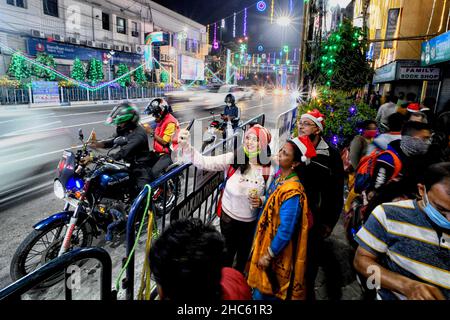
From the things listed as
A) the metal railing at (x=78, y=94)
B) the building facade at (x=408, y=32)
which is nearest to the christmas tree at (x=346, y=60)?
the building facade at (x=408, y=32)

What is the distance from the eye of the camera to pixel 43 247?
142 inches

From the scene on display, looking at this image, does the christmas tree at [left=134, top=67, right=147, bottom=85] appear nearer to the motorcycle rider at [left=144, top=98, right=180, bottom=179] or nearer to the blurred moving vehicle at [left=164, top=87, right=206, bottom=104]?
the blurred moving vehicle at [left=164, top=87, right=206, bottom=104]

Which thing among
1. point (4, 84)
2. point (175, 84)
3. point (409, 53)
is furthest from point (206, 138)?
point (175, 84)

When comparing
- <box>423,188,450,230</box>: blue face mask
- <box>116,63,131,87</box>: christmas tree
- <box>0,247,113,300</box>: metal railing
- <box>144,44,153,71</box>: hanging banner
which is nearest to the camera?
<box>0,247,113,300</box>: metal railing

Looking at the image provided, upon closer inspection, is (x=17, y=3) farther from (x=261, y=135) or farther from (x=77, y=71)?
(x=261, y=135)

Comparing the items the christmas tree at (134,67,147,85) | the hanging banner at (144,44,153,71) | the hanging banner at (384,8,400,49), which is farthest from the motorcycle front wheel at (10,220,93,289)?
the hanging banner at (144,44,153,71)

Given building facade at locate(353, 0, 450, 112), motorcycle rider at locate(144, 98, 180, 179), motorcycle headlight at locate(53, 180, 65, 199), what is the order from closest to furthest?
1. motorcycle headlight at locate(53, 180, 65, 199)
2. motorcycle rider at locate(144, 98, 180, 179)
3. building facade at locate(353, 0, 450, 112)

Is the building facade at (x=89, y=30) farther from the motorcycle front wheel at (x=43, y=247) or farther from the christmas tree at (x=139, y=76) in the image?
the motorcycle front wheel at (x=43, y=247)

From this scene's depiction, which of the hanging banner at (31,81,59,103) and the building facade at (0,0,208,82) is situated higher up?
the building facade at (0,0,208,82)

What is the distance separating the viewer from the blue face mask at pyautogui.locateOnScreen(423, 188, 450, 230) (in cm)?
150

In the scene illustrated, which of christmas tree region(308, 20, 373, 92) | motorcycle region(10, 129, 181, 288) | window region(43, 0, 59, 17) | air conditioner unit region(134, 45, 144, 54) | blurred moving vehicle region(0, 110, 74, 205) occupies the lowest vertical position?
blurred moving vehicle region(0, 110, 74, 205)

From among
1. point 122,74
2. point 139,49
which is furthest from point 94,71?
point 139,49

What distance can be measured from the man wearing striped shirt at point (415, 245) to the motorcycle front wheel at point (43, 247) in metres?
3.16

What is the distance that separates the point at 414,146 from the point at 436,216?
1.52 metres
